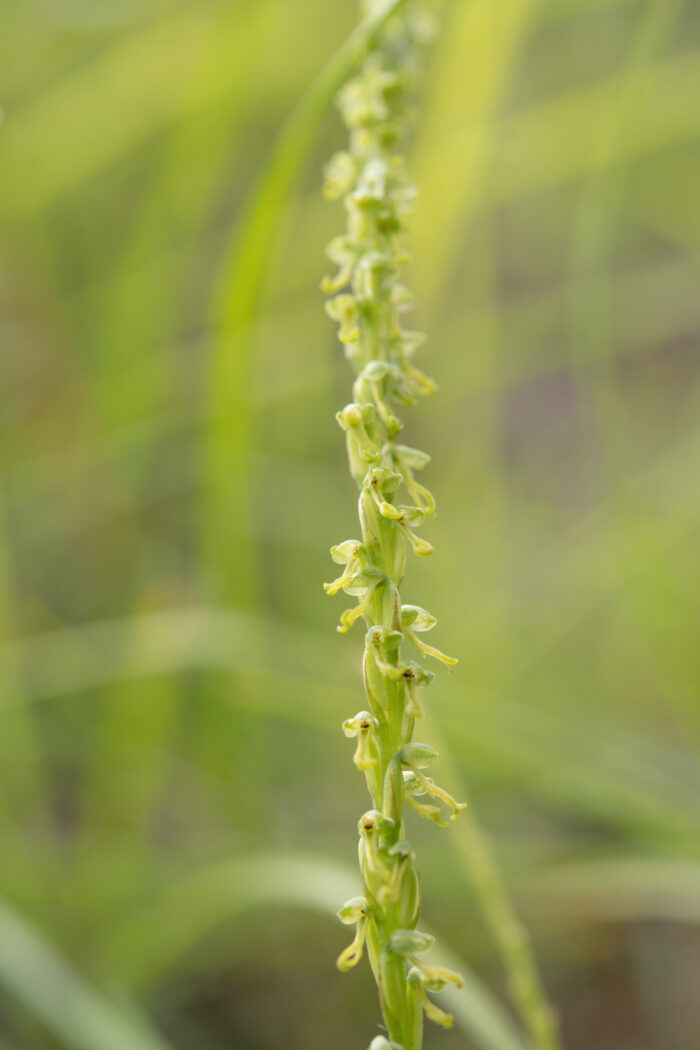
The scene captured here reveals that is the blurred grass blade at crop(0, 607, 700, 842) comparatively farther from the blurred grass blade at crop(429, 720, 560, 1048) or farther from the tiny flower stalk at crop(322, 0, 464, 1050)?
the tiny flower stalk at crop(322, 0, 464, 1050)

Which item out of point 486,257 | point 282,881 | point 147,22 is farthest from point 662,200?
point 282,881

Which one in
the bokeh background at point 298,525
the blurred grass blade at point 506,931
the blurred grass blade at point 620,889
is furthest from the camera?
the bokeh background at point 298,525

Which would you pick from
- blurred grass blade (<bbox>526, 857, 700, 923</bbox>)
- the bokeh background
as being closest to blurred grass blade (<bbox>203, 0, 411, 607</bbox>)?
the bokeh background

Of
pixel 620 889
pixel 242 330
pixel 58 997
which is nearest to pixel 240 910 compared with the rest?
pixel 58 997

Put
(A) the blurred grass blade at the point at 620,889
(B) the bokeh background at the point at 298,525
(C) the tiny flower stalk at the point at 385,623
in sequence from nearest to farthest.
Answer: (C) the tiny flower stalk at the point at 385,623 → (A) the blurred grass blade at the point at 620,889 → (B) the bokeh background at the point at 298,525

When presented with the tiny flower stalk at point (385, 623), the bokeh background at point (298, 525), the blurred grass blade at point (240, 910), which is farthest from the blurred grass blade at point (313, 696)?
the tiny flower stalk at point (385, 623)

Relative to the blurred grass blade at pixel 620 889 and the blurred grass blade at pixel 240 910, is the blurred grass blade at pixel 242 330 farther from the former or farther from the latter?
the blurred grass blade at pixel 620 889
